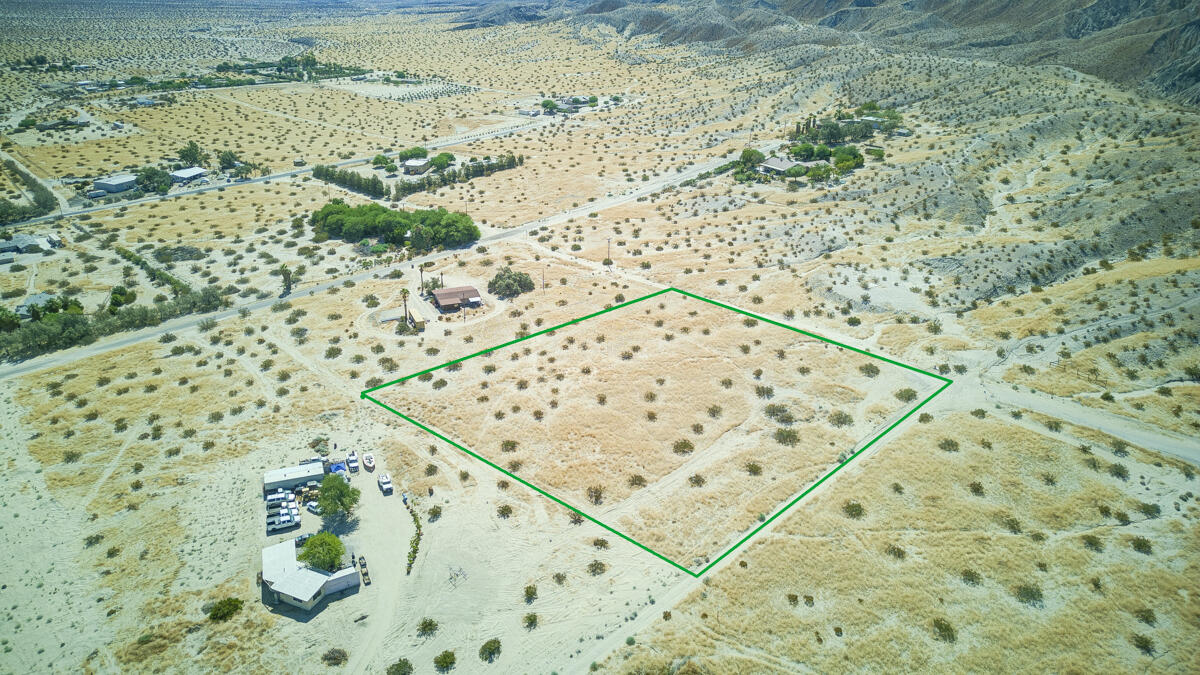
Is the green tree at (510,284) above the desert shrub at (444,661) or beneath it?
above

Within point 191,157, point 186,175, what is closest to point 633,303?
point 186,175

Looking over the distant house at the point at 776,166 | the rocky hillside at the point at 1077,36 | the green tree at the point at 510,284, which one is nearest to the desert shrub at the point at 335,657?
the green tree at the point at 510,284

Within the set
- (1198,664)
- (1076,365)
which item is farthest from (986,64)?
(1198,664)

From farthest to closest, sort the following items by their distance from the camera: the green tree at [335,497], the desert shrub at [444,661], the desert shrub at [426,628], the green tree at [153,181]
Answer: the green tree at [153,181] < the green tree at [335,497] < the desert shrub at [426,628] < the desert shrub at [444,661]

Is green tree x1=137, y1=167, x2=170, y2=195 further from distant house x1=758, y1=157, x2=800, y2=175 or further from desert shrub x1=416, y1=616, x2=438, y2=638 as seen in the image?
distant house x1=758, y1=157, x2=800, y2=175

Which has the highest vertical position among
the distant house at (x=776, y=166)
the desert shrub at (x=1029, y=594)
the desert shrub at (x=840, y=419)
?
the distant house at (x=776, y=166)

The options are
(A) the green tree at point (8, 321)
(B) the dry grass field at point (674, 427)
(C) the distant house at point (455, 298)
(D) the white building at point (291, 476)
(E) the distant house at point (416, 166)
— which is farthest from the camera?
(E) the distant house at point (416, 166)

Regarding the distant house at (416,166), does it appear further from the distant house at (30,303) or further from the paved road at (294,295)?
the distant house at (30,303)
